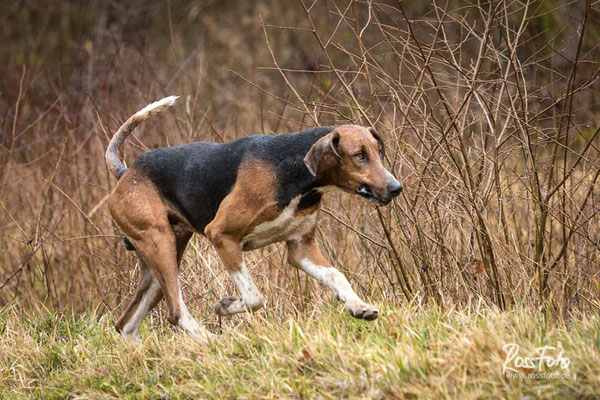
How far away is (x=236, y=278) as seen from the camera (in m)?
5.46

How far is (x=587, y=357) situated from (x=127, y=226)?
3.38 metres

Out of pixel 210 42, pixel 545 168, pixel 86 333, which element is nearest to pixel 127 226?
pixel 86 333

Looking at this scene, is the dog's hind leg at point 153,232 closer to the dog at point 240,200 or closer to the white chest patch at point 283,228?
the dog at point 240,200

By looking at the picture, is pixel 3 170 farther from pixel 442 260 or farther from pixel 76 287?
pixel 442 260

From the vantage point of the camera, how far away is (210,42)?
19688mm

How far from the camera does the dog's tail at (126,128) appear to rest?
6152 millimetres

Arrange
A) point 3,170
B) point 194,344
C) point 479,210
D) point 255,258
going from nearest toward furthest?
point 194,344 → point 479,210 → point 255,258 → point 3,170

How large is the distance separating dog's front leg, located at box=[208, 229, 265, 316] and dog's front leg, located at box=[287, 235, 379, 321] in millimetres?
382

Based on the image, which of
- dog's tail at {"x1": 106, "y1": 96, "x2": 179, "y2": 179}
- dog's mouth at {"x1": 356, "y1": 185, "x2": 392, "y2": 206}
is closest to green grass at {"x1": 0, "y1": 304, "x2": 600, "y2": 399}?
dog's mouth at {"x1": 356, "y1": 185, "x2": 392, "y2": 206}

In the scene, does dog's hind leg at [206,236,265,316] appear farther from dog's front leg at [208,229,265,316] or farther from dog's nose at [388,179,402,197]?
dog's nose at [388,179,402,197]

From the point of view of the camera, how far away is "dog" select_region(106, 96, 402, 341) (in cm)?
512

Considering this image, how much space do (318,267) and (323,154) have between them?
0.87 metres

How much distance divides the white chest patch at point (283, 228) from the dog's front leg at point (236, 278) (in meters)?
0.12

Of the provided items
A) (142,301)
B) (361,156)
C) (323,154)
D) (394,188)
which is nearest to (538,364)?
(394,188)
